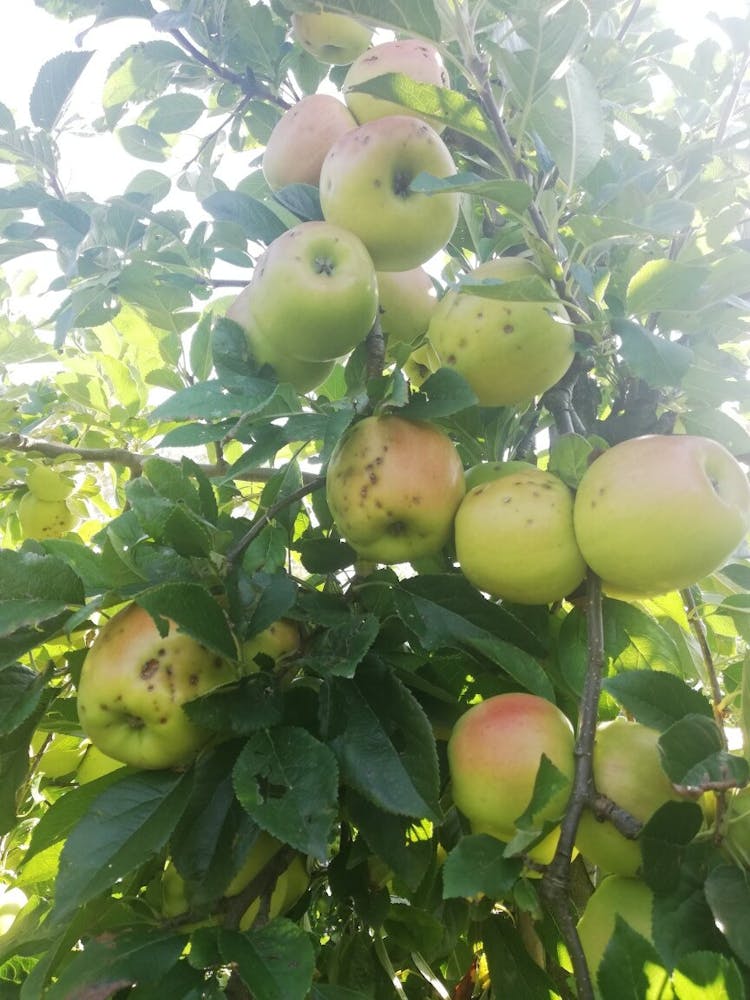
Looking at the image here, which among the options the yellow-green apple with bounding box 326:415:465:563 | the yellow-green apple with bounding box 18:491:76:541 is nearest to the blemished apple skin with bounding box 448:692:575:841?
the yellow-green apple with bounding box 326:415:465:563

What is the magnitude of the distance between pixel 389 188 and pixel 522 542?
61 cm

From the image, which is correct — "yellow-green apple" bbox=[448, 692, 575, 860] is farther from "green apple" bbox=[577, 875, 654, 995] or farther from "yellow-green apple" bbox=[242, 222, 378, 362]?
"yellow-green apple" bbox=[242, 222, 378, 362]

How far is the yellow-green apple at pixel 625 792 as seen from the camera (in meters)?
0.86

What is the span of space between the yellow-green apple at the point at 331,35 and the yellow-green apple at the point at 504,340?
0.72m

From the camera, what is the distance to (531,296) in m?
0.97

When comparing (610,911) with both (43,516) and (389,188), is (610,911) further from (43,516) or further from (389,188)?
(43,516)

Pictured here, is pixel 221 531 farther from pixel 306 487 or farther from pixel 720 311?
pixel 720 311

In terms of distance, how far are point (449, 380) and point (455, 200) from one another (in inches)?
15.1

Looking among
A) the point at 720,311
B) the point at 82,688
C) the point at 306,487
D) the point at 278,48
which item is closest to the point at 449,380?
the point at 306,487

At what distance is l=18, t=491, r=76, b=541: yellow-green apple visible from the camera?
177 cm

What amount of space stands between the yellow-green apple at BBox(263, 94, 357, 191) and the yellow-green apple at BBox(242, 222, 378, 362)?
30 cm

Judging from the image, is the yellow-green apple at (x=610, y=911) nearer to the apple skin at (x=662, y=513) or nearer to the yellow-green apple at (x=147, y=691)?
the apple skin at (x=662, y=513)

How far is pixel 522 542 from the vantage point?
1.02 m

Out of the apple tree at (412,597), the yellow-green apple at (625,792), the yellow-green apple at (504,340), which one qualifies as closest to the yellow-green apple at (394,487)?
the apple tree at (412,597)
